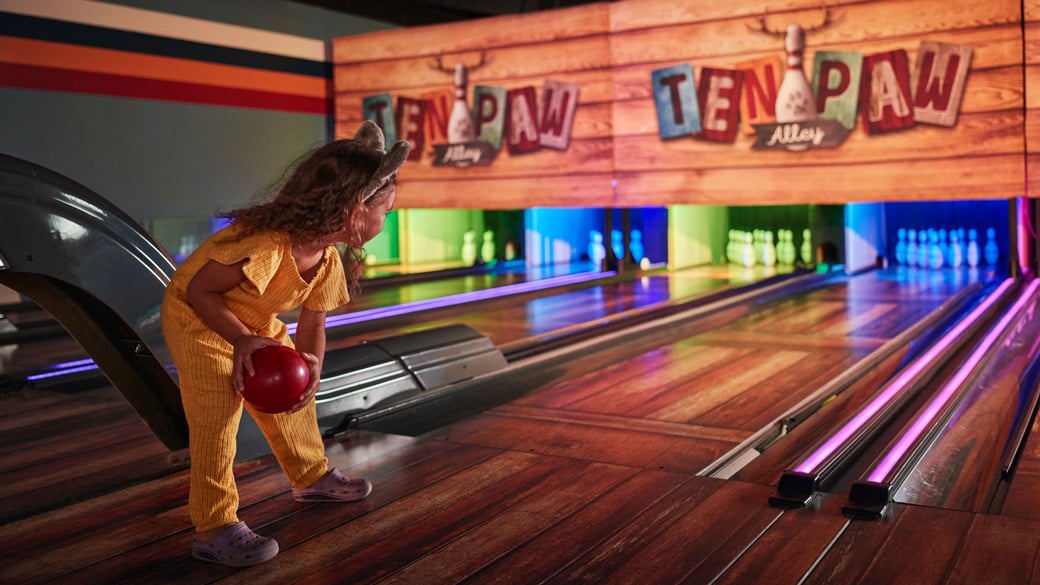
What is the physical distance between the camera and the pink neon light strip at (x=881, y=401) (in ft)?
7.27

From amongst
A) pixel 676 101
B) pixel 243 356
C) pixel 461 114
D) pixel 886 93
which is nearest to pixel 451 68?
pixel 461 114

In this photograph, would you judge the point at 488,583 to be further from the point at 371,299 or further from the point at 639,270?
the point at 639,270

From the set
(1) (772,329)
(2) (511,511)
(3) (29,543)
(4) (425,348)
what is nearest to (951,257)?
(1) (772,329)

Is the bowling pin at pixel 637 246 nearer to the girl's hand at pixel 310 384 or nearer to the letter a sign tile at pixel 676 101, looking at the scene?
the letter a sign tile at pixel 676 101

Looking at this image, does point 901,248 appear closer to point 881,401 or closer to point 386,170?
point 881,401

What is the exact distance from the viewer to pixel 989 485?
2205 millimetres

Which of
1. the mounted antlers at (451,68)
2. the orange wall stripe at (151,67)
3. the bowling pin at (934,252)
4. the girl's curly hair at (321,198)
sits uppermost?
the mounted antlers at (451,68)

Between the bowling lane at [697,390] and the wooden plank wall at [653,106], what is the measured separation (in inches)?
37.9

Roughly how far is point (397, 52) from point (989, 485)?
19.6 ft

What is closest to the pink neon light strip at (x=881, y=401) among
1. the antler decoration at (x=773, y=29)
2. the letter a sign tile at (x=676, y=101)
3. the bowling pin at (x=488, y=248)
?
the antler decoration at (x=773, y=29)

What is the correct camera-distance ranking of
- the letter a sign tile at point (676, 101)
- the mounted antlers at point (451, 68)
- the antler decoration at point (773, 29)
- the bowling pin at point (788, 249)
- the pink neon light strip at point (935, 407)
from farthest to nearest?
the bowling pin at point (788, 249) → the mounted antlers at point (451, 68) → the letter a sign tile at point (676, 101) → the antler decoration at point (773, 29) → the pink neon light strip at point (935, 407)

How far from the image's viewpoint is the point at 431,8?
877 cm

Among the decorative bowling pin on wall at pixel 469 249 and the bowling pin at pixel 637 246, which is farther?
the decorative bowling pin on wall at pixel 469 249

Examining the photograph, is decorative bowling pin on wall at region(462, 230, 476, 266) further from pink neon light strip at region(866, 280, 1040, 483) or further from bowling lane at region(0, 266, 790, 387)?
pink neon light strip at region(866, 280, 1040, 483)
